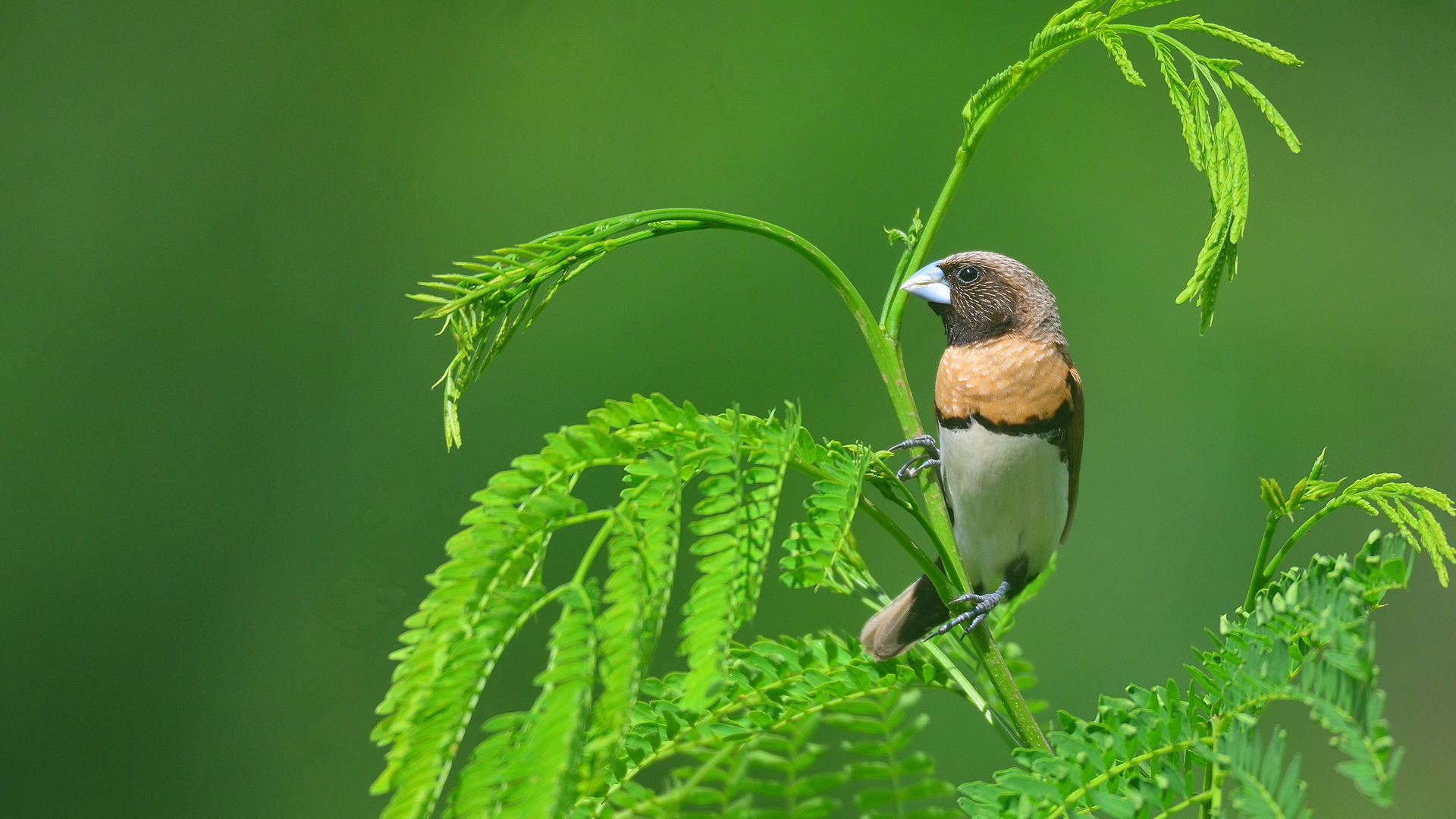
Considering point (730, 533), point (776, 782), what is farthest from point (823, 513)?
point (776, 782)

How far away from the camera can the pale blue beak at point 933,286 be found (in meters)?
0.97

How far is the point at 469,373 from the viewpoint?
2.13 feet

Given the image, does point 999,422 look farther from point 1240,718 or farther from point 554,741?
point 554,741

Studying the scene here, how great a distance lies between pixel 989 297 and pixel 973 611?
1.09ft

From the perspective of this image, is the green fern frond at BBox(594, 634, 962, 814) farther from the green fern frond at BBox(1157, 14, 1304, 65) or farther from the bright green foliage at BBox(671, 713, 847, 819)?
the green fern frond at BBox(1157, 14, 1304, 65)

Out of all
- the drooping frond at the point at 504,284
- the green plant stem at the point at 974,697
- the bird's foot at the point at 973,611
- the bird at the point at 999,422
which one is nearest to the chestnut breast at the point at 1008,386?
the bird at the point at 999,422

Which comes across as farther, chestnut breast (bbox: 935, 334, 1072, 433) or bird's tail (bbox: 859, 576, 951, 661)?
chestnut breast (bbox: 935, 334, 1072, 433)

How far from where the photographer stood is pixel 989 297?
38.9 inches

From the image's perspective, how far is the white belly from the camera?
36.8 inches

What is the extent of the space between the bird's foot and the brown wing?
16cm

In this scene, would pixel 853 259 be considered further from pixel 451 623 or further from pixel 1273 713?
pixel 451 623

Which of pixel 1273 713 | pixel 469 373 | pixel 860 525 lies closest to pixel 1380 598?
pixel 469 373

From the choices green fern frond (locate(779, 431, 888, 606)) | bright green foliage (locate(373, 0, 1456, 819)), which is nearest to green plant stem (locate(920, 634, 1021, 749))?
bright green foliage (locate(373, 0, 1456, 819))

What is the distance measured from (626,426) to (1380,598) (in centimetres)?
44
